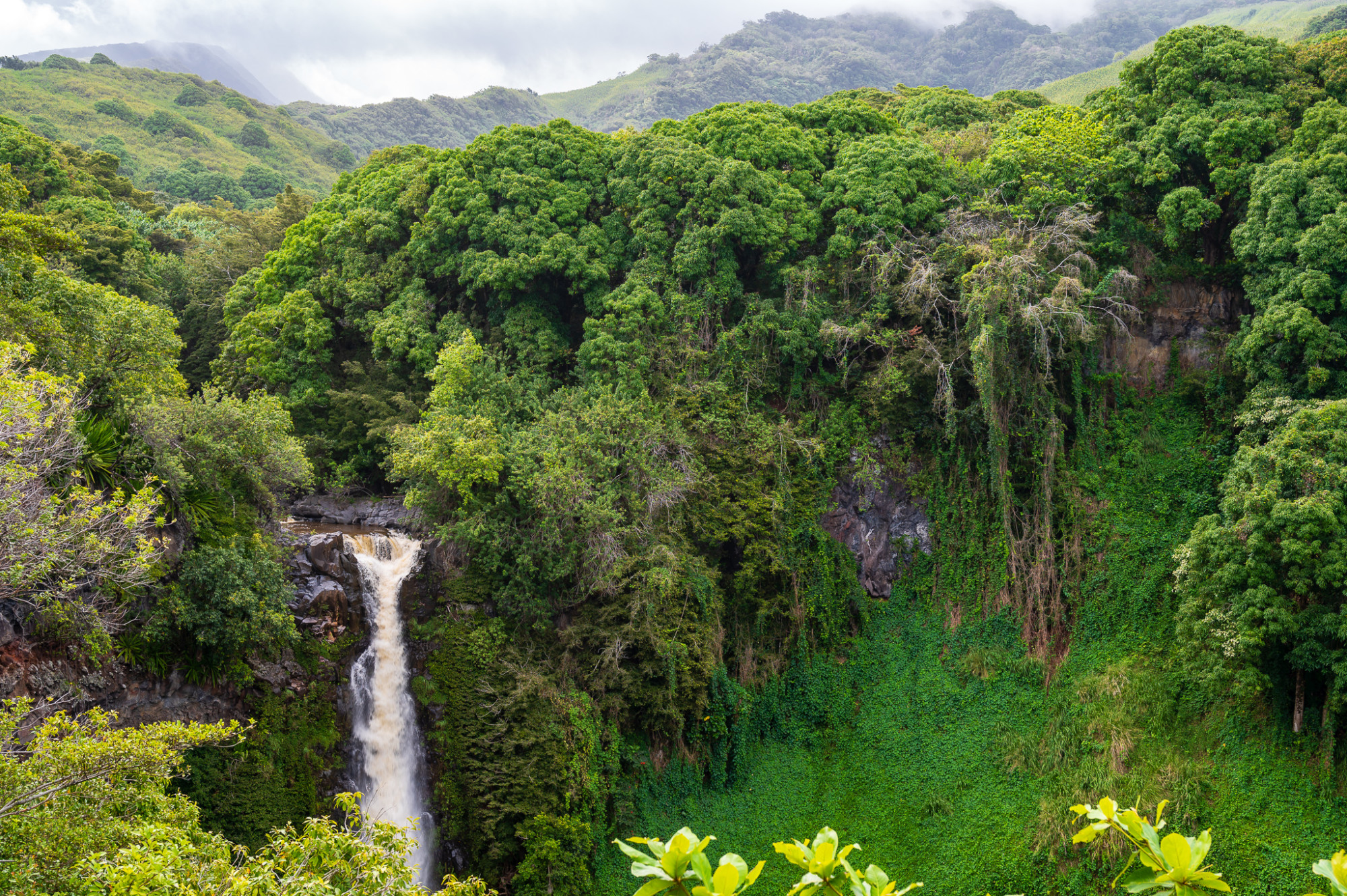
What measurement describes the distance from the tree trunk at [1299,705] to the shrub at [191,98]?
7462cm

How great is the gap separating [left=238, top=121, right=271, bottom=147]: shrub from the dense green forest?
41.6m

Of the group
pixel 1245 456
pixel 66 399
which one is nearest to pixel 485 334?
pixel 66 399

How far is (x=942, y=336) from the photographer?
19438mm

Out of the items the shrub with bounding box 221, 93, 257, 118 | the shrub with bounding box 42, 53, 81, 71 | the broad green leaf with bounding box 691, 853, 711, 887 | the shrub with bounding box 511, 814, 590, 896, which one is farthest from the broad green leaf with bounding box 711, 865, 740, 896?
the shrub with bounding box 42, 53, 81, 71

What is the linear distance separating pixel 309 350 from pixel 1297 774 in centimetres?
2273

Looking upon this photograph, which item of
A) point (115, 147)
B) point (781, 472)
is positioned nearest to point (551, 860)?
point (781, 472)

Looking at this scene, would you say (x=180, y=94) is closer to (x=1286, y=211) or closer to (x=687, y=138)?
(x=687, y=138)

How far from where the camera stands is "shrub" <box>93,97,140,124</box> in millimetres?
52344

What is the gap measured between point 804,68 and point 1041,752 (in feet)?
364

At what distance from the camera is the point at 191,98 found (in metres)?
62.5

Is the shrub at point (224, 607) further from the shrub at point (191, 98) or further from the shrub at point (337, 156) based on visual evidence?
the shrub at point (191, 98)

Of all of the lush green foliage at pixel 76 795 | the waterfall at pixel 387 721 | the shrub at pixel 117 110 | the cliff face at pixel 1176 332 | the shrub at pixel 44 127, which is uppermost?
the shrub at pixel 117 110

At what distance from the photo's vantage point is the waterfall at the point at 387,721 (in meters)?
14.2

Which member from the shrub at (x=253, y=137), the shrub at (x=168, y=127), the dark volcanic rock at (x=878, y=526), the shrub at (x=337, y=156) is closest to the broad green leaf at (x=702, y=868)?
the dark volcanic rock at (x=878, y=526)
